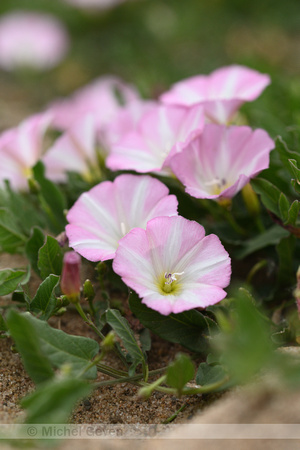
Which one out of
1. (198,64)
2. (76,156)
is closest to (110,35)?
(198,64)

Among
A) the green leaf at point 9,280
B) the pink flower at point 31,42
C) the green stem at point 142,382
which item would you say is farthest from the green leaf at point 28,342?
the pink flower at point 31,42

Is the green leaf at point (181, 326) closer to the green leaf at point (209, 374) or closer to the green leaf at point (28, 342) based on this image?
the green leaf at point (209, 374)

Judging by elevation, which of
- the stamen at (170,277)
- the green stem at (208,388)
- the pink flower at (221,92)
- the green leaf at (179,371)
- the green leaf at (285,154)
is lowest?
the green stem at (208,388)

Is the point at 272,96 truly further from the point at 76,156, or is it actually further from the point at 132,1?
the point at 132,1

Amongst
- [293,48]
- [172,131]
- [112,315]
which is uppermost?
[172,131]

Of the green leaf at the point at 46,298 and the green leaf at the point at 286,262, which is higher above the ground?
the green leaf at the point at 46,298

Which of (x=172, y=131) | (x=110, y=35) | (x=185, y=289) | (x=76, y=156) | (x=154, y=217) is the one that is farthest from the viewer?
(x=110, y=35)

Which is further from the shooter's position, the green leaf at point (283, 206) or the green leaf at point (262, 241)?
the green leaf at point (262, 241)
